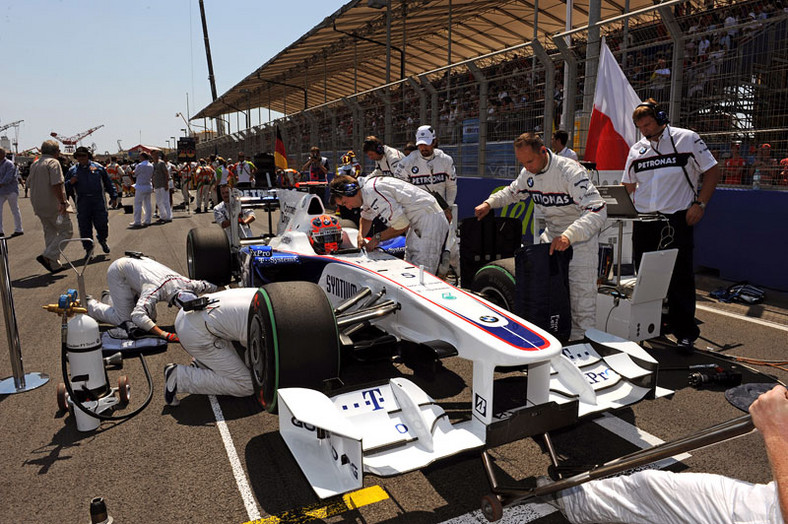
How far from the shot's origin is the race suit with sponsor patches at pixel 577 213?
13.0 feet

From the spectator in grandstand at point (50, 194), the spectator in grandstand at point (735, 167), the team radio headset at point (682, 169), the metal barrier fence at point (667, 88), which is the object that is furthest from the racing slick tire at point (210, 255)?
the spectator in grandstand at point (735, 167)

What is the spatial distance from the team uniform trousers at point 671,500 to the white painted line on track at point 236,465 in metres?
1.45

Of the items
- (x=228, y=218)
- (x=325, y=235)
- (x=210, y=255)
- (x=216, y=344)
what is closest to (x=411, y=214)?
(x=325, y=235)

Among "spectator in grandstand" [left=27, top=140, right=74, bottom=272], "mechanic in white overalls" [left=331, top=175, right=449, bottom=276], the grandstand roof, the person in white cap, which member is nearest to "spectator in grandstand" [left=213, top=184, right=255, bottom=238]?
the person in white cap

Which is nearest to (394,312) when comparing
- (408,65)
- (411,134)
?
(411,134)

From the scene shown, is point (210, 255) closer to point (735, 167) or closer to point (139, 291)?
point (139, 291)

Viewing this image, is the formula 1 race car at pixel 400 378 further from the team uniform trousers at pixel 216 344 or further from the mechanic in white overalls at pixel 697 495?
the mechanic in white overalls at pixel 697 495

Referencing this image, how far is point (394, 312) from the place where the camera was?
3838 mm

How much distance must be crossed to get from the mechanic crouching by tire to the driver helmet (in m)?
1.15

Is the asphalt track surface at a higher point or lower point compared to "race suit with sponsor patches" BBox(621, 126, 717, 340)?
lower

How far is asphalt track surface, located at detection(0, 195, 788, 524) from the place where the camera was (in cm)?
273

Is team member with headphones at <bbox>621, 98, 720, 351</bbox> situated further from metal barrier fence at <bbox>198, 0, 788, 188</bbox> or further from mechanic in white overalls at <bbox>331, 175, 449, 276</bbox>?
metal barrier fence at <bbox>198, 0, 788, 188</bbox>

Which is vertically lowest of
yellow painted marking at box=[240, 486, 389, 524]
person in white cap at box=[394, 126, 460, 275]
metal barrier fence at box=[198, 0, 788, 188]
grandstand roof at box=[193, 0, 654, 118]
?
yellow painted marking at box=[240, 486, 389, 524]

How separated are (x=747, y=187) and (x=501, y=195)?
399 cm
